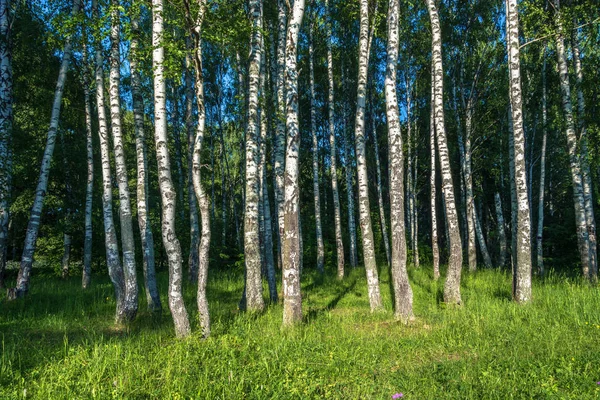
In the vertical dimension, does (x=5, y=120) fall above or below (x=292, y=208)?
above

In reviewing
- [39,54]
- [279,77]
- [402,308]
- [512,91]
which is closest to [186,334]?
[402,308]

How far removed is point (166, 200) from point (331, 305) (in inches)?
206

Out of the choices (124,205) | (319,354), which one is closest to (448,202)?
(319,354)

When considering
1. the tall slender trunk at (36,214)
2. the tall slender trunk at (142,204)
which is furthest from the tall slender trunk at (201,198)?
the tall slender trunk at (36,214)

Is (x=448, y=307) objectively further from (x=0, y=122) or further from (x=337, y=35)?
(x=337, y=35)

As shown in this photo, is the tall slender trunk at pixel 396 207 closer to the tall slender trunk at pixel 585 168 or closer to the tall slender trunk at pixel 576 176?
the tall slender trunk at pixel 576 176

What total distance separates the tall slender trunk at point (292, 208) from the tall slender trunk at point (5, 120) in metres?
7.23

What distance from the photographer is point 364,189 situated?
8672mm

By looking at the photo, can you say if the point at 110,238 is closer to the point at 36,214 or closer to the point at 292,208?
the point at 36,214

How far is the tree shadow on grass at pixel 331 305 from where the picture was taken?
24.6ft

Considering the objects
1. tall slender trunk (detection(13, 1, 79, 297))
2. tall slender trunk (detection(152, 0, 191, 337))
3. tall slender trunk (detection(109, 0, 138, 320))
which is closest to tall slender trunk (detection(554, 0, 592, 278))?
tall slender trunk (detection(152, 0, 191, 337))

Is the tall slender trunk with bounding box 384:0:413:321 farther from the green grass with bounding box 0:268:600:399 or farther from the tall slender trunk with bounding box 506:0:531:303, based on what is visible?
the tall slender trunk with bounding box 506:0:531:303

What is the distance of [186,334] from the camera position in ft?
19.4

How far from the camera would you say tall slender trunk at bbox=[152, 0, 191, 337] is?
5.98m
